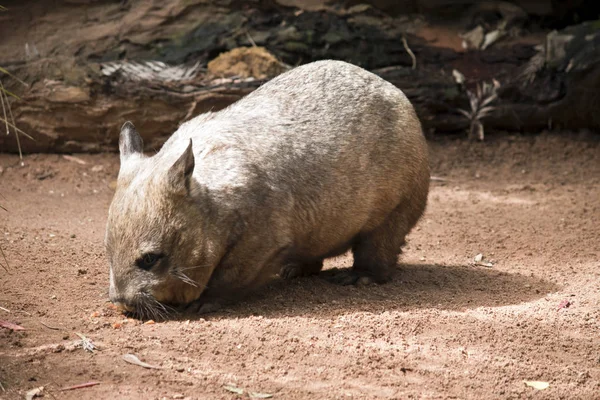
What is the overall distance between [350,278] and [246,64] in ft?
13.1

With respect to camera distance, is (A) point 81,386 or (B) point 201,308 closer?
(A) point 81,386

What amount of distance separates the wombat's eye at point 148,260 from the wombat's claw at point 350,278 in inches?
66.0

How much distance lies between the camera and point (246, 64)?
934cm

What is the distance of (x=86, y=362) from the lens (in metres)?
4.07

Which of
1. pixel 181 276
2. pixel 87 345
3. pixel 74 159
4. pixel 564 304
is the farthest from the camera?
pixel 74 159

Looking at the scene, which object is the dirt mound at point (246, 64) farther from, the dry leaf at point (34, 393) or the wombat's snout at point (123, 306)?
the dry leaf at point (34, 393)

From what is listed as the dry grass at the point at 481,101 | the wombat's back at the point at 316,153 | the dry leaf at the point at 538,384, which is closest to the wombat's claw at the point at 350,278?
the wombat's back at the point at 316,153

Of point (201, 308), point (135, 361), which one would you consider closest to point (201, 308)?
point (201, 308)

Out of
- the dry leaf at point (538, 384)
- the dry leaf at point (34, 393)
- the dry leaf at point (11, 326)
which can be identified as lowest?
the dry leaf at point (538, 384)

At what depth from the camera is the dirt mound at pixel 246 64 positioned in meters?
9.29

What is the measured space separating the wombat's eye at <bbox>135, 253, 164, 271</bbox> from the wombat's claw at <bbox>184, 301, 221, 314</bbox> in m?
0.45

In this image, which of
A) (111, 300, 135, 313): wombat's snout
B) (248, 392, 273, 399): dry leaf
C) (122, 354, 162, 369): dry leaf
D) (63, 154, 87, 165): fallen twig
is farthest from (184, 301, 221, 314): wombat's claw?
(63, 154, 87, 165): fallen twig

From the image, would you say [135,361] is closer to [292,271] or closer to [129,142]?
[129,142]

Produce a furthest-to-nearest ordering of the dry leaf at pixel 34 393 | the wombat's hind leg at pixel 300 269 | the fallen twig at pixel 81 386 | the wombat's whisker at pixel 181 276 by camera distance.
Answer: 1. the wombat's hind leg at pixel 300 269
2. the wombat's whisker at pixel 181 276
3. the fallen twig at pixel 81 386
4. the dry leaf at pixel 34 393
